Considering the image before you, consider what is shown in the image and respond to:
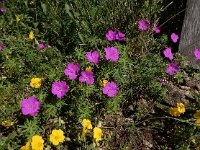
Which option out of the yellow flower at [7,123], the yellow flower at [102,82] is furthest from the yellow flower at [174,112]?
the yellow flower at [7,123]

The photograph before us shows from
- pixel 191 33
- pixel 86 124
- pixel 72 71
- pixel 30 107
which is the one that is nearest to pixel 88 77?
pixel 72 71

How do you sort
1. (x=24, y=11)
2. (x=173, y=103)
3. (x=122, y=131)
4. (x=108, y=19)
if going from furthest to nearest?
(x=24, y=11), (x=108, y=19), (x=173, y=103), (x=122, y=131)

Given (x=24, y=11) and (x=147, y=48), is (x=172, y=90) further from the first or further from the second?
(x=24, y=11)

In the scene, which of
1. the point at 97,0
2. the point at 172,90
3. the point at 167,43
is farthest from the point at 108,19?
the point at 172,90

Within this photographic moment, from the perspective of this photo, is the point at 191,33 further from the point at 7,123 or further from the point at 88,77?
the point at 7,123

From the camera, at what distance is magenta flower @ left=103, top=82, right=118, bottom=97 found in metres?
2.97

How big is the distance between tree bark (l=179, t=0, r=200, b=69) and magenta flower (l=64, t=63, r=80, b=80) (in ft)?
3.86

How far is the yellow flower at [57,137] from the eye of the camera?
2.77 m

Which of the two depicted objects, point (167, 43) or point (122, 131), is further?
point (167, 43)

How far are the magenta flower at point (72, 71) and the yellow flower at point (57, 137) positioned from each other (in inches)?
18.5

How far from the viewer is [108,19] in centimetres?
368

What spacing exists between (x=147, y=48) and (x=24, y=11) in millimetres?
1438

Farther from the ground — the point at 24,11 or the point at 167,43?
the point at 24,11

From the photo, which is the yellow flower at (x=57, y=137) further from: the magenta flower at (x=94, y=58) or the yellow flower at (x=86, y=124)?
the magenta flower at (x=94, y=58)
